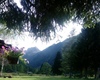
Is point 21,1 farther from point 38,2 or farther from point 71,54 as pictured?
point 71,54

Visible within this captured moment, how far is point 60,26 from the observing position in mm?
3604

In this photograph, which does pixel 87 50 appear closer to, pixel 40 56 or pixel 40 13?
pixel 40 13

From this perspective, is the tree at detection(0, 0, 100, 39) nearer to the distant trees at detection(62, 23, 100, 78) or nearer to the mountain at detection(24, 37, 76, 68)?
the distant trees at detection(62, 23, 100, 78)

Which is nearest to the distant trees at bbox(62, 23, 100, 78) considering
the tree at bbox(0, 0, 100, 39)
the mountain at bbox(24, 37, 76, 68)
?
the tree at bbox(0, 0, 100, 39)

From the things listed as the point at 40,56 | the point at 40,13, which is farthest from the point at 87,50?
the point at 40,56

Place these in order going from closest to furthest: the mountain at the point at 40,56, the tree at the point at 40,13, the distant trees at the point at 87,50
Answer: the tree at the point at 40,13 → the distant trees at the point at 87,50 → the mountain at the point at 40,56

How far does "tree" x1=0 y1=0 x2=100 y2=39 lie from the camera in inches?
143

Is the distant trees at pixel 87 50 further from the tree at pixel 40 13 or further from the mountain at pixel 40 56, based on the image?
the mountain at pixel 40 56

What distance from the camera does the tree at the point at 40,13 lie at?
3643mm

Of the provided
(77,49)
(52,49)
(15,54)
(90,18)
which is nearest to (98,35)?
(77,49)

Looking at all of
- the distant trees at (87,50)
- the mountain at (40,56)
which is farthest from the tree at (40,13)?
the mountain at (40,56)

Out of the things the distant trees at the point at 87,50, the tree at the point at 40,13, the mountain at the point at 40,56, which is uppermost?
the mountain at the point at 40,56

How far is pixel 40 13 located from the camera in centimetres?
373

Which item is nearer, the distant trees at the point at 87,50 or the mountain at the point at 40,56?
the distant trees at the point at 87,50
